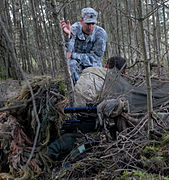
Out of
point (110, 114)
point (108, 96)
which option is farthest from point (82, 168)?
point (108, 96)

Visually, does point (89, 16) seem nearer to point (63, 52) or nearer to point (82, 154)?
point (63, 52)

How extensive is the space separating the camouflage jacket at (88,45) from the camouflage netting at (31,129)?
1.85 m

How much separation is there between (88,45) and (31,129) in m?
2.55

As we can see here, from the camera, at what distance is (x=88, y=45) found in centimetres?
422

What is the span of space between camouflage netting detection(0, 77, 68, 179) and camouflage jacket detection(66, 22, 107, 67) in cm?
185

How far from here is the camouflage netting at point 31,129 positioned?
1.98 metres

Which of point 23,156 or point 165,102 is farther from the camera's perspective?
point 165,102

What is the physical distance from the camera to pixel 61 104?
2164mm

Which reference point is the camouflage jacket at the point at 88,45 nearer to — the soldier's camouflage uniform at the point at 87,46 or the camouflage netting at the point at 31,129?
the soldier's camouflage uniform at the point at 87,46

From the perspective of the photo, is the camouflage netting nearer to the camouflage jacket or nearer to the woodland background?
the woodland background

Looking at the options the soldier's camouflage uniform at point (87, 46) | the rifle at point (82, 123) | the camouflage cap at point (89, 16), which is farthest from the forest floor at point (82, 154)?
the camouflage cap at point (89, 16)

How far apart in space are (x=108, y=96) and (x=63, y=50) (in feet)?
2.50

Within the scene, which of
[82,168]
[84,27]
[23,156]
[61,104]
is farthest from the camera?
[84,27]

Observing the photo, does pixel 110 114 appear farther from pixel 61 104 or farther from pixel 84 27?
pixel 84 27
